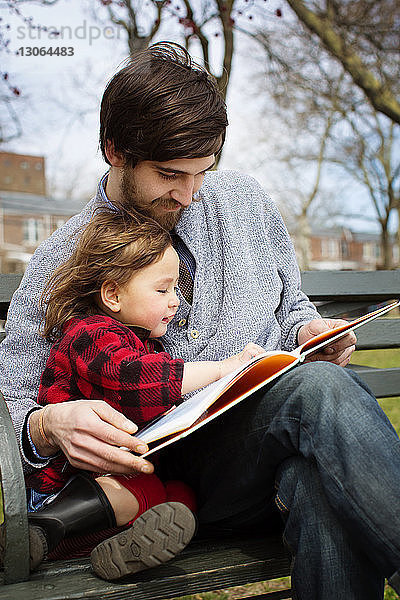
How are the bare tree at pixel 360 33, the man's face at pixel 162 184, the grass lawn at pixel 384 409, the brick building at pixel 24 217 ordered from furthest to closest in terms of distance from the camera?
1. the brick building at pixel 24 217
2. the bare tree at pixel 360 33
3. the grass lawn at pixel 384 409
4. the man's face at pixel 162 184

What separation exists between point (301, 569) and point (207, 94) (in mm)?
1167

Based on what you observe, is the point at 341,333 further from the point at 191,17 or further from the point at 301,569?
the point at 191,17

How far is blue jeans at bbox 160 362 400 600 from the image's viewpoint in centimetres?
117

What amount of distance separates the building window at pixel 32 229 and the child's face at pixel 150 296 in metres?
29.1

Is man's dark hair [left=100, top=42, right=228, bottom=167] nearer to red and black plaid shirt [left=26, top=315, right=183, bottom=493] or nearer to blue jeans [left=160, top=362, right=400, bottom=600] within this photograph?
red and black plaid shirt [left=26, top=315, right=183, bottom=493]

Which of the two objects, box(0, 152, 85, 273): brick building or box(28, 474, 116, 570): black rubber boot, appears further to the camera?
box(0, 152, 85, 273): brick building

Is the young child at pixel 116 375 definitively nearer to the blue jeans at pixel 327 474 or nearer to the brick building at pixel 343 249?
the blue jeans at pixel 327 474

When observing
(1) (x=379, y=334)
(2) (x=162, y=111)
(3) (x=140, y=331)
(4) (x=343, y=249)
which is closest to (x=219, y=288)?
(3) (x=140, y=331)

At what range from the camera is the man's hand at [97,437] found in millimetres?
1297

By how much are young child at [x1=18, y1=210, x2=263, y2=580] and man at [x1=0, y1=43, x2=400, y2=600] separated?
85 millimetres

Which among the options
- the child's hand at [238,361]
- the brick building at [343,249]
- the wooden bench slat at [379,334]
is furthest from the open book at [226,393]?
the brick building at [343,249]

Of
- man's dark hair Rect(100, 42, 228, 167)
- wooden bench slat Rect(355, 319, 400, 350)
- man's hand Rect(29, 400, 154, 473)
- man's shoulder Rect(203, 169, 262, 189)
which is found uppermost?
man's dark hair Rect(100, 42, 228, 167)

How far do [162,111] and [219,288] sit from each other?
1.76ft

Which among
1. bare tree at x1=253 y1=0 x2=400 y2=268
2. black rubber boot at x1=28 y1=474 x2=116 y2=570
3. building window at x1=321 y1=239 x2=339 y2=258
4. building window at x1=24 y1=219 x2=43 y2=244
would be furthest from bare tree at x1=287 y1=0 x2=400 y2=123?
building window at x1=321 y1=239 x2=339 y2=258
